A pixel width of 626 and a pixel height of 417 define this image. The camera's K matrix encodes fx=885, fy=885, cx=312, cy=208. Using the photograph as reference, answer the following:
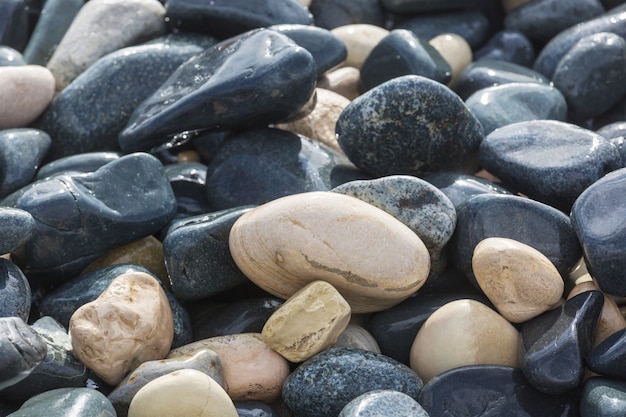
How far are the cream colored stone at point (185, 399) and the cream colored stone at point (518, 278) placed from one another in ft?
3.43

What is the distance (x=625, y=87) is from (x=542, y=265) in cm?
218

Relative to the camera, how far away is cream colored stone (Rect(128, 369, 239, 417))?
2.77 metres

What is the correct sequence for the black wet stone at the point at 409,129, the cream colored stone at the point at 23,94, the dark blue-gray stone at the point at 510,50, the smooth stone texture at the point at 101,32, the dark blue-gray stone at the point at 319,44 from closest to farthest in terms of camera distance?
the black wet stone at the point at 409,129, the cream colored stone at the point at 23,94, the dark blue-gray stone at the point at 319,44, the smooth stone texture at the point at 101,32, the dark blue-gray stone at the point at 510,50

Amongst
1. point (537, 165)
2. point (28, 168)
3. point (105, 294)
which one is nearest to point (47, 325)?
point (105, 294)

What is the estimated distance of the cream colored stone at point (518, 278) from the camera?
10.3 ft

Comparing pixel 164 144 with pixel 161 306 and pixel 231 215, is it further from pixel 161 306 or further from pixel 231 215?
pixel 161 306

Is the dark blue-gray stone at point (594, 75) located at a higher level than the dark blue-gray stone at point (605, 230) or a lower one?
lower

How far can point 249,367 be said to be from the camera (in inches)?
123

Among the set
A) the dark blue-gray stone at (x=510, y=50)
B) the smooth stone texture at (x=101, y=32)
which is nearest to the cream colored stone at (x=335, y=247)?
the smooth stone texture at (x=101, y=32)

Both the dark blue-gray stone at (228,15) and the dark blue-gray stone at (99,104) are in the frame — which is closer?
the dark blue-gray stone at (99,104)

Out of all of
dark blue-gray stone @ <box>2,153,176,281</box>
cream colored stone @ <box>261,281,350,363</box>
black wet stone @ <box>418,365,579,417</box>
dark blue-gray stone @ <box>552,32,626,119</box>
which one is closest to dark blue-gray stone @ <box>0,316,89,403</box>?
dark blue-gray stone @ <box>2,153,176,281</box>

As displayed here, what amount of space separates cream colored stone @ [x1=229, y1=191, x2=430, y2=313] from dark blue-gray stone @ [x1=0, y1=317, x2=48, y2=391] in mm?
806

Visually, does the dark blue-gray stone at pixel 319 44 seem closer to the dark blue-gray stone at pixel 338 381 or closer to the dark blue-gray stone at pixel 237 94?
the dark blue-gray stone at pixel 237 94

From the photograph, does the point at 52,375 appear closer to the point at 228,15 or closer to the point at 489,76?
the point at 228,15
